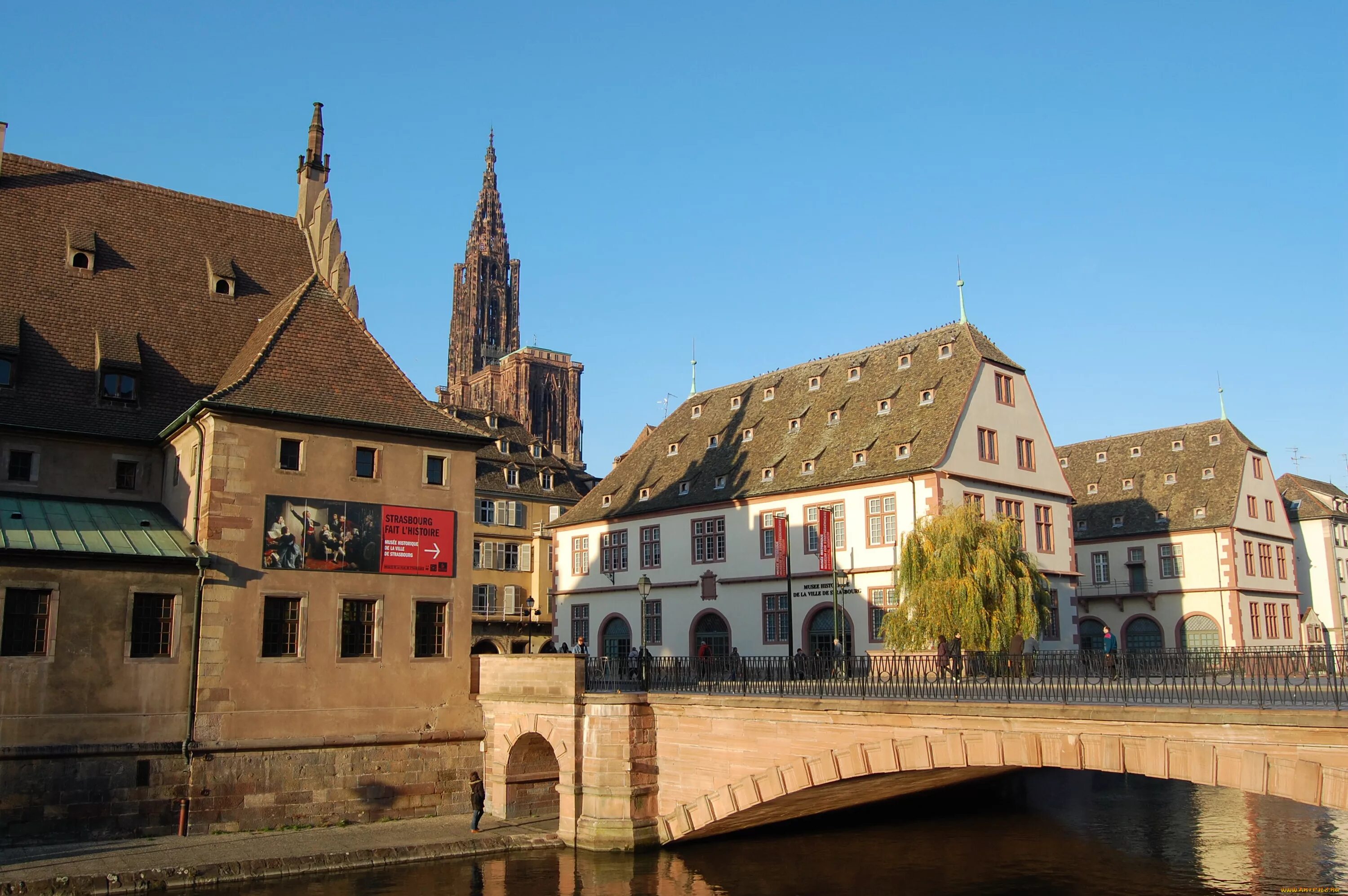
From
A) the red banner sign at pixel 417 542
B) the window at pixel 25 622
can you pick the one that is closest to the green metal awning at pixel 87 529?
the window at pixel 25 622

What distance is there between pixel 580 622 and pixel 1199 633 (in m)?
27.6

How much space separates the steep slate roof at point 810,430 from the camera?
39188 millimetres

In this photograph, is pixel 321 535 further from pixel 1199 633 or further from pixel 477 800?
pixel 1199 633

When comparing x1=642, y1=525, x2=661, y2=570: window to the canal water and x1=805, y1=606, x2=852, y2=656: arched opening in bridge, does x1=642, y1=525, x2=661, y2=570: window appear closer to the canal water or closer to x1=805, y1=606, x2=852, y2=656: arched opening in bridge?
x1=805, y1=606, x2=852, y2=656: arched opening in bridge

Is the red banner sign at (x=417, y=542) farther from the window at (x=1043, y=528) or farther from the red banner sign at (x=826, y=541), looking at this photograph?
the window at (x=1043, y=528)

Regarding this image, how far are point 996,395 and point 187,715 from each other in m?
28.0

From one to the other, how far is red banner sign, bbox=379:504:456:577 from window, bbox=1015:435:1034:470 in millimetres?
21170

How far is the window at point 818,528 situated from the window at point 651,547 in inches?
314

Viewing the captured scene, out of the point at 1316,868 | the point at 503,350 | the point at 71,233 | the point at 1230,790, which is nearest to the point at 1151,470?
the point at 1230,790

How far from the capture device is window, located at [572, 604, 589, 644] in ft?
160

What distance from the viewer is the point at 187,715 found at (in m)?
25.5

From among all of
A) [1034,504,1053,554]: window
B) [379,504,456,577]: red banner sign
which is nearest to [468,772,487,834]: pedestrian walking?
[379,504,456,577]: red banner sign

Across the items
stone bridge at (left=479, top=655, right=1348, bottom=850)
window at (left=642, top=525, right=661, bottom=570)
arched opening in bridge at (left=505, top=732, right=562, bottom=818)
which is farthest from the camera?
window at (left=642, top=525, right=661, bottom=570)

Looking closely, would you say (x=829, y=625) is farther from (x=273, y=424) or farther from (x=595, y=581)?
(x=273, y=424)
